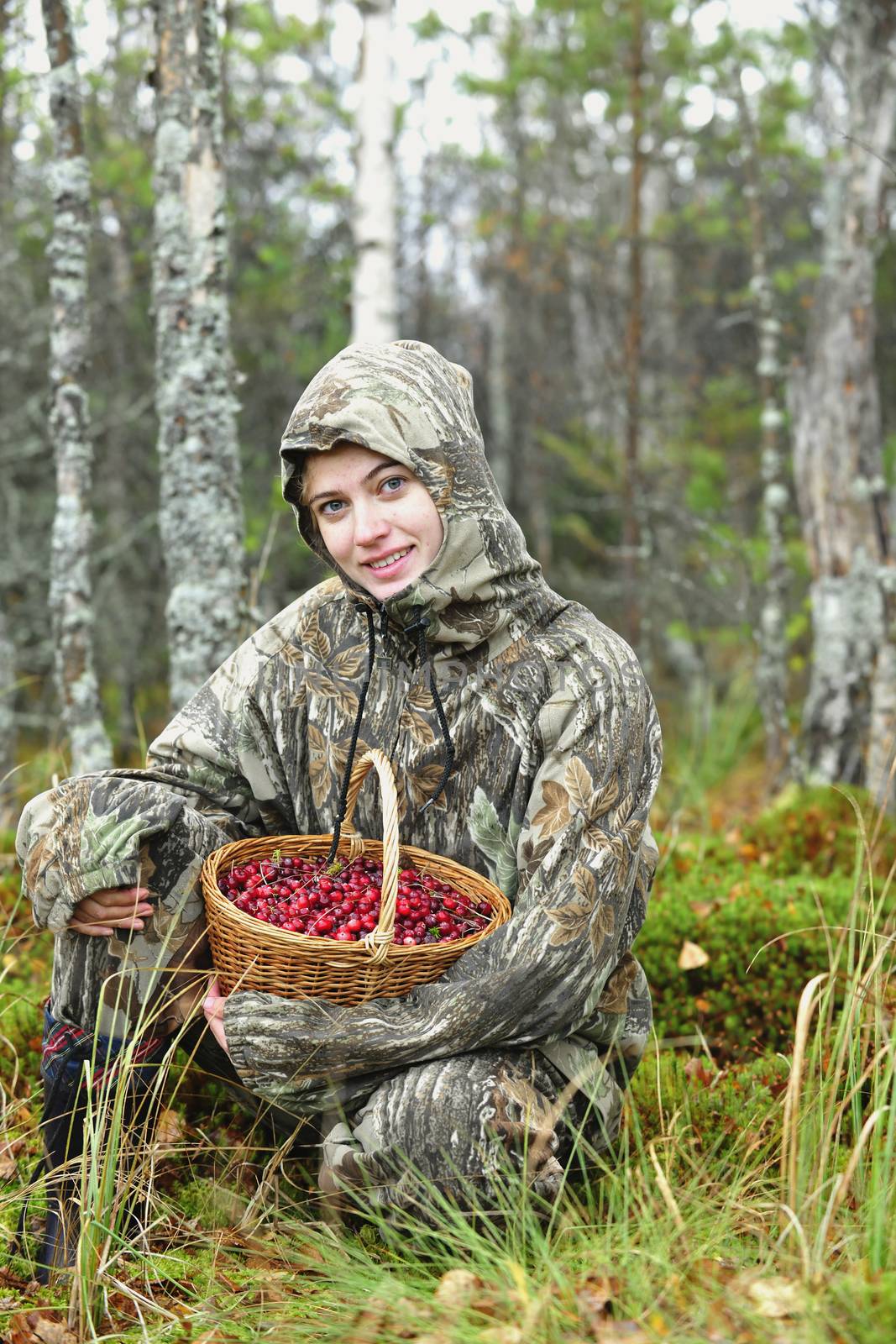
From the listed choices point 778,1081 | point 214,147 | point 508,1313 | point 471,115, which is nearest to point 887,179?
point 214,147

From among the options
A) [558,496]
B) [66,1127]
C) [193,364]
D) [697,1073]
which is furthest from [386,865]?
[558,496]

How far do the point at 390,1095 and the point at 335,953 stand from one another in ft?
1.16

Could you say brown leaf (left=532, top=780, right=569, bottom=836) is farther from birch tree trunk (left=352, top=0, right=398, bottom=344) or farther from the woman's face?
birch tree trunk (left=352, top=0, right=398, bottom=344)

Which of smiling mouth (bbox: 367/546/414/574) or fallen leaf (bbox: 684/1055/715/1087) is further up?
smiling mouth (bbox: 367/546/414/574)

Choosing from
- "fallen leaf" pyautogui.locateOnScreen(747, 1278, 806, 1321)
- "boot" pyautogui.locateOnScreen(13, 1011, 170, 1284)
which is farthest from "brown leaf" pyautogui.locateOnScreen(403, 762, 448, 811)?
"fallen leaf" pyautogui.locateOnScreen(747, 1278, 806, 1321)

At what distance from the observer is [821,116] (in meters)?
7.66

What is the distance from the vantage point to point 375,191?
7.62m

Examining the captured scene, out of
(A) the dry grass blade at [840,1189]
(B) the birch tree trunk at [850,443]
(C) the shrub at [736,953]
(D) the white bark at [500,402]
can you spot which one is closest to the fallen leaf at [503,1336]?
(A) the dry grass blade at [840,1189]

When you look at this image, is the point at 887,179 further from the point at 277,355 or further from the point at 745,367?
the point at 745,367

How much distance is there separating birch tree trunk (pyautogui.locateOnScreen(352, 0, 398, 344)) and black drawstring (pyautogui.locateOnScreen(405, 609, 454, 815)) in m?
5.28

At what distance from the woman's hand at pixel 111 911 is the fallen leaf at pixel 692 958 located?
2013mm

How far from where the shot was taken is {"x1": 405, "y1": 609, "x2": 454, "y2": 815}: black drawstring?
2.46 metres

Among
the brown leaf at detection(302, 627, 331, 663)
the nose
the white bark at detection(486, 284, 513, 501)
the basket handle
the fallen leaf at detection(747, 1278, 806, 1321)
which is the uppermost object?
the white bark at detection(486, 284, 513, 501)

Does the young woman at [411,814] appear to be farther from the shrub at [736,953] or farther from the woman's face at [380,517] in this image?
the shrub at [736,953]
